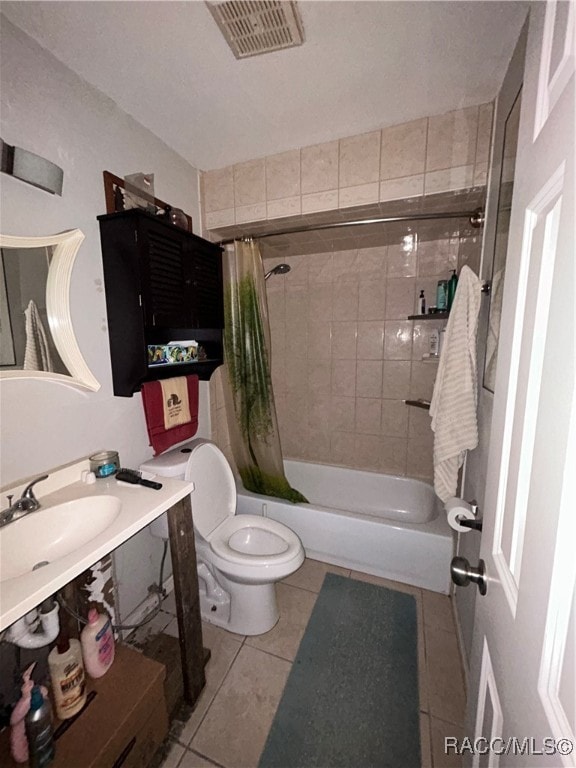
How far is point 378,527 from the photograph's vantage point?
1.69 meters

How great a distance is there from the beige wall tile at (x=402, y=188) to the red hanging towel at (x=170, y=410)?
140cm

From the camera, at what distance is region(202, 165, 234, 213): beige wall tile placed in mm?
1776

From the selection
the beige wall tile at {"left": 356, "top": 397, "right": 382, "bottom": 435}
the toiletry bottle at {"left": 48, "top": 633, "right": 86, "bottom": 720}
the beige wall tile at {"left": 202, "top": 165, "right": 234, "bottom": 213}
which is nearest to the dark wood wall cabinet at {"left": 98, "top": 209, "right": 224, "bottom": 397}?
the beige wall tile at {"left": 202, "top": 165, "right": 234, "bottom": 213}

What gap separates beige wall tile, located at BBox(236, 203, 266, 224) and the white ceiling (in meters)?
0.32

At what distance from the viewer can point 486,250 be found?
1370 millimetres

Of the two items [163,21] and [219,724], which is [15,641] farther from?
[163,21]

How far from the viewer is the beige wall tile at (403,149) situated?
4.63 ft

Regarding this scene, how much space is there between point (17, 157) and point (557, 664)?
5.55 ft

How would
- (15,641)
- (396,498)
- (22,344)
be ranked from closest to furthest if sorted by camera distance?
(15,641), (22,344), (396,498)

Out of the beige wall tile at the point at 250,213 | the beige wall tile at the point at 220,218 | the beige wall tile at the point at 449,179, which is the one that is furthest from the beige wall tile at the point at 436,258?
the beige wall tile at the point at 220,218

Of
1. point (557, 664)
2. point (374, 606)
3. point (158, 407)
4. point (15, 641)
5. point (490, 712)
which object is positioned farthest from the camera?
point (374, 606)

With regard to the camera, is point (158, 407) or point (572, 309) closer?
point (572, 309)

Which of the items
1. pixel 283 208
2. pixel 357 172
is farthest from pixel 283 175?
pixel 357 172

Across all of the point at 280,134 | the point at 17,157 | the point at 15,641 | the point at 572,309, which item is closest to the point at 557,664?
the point at 572,309
